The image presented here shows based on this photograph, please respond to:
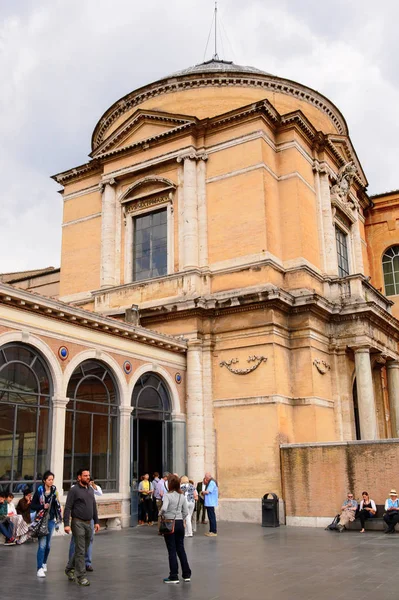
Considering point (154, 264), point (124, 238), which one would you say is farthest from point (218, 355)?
point (124, 238)

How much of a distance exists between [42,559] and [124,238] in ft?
56.1

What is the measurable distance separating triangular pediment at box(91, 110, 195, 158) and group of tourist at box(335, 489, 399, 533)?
599 inches

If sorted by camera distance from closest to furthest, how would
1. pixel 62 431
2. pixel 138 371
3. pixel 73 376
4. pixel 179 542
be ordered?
1. pixel 179 542
2. pixel 62 431
3. pixel 73 376
4. pixel 138 371

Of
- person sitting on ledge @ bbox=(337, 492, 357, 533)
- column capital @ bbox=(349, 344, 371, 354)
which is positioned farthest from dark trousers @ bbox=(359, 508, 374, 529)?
column capital @ bbox=(349, 344, 371, 354)

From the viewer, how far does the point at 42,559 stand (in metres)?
10.2

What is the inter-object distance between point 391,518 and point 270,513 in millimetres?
3678

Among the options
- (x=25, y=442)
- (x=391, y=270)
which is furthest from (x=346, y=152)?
(x=25, y=442)

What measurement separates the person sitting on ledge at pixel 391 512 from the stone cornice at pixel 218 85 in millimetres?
17763

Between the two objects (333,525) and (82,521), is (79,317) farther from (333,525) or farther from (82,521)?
(333,525)

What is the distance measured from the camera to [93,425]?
1883cm

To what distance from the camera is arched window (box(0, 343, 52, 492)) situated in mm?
16031

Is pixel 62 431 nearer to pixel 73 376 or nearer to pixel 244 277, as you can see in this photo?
pixel 73 376

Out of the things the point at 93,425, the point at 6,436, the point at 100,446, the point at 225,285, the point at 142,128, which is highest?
the point at 142,128

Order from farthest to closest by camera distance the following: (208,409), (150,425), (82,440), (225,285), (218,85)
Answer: (218,85) < (150,425) < (225,285) < (208,409) < (82,440)
